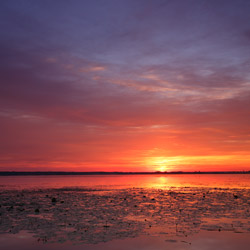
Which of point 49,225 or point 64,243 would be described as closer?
point 64,243

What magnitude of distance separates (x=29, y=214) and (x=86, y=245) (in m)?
11.7

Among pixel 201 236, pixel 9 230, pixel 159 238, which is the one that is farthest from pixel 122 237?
pixel 9 230

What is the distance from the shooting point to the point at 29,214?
933 inches

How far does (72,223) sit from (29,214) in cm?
617

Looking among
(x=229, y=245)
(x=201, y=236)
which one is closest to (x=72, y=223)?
(x=201, y=236)

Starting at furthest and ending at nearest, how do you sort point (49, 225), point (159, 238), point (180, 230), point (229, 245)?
point (49, 225) < point (180, 230) < point (159, 238) < point (229, 245)

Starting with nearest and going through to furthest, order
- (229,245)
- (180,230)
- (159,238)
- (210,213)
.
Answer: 1. (229,245)
2. (159,238)
3. (180,230)
4. (210,213)

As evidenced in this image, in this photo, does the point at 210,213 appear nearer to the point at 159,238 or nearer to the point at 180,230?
the point at 180,230

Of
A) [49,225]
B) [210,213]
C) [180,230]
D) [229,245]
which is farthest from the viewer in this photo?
[210,213]

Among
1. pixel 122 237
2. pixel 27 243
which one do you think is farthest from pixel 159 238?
pixel 27 243

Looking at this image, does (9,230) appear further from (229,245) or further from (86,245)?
(229,245)

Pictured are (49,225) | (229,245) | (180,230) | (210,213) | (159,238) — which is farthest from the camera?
(210,213)

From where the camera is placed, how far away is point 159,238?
49.4 ft

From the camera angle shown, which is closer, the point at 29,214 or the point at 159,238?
the point at 159,238
